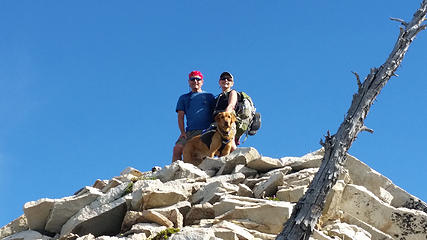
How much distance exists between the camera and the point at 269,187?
1669 cm

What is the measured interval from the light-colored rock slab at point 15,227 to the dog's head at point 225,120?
235 inches

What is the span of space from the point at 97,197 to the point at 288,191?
4.87 m

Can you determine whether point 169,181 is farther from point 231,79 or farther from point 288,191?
point 231,79

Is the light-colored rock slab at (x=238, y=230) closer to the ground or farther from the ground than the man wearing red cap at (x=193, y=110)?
closer to the ground

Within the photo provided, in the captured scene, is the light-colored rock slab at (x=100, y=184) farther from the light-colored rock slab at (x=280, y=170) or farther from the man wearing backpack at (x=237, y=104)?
the light-colored rock slab at (x=280, y=170)

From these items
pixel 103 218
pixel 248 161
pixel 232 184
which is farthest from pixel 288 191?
pixel 103 218

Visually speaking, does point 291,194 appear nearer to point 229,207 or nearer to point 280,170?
point 229,207

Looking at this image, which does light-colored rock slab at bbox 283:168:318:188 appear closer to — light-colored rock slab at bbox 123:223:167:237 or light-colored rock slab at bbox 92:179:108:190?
light-colored rock slab at bbox 123:223:167:237

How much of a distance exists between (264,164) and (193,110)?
151 inches

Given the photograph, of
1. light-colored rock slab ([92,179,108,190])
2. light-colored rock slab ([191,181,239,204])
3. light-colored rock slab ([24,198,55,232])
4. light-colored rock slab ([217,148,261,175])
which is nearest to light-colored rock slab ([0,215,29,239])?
light-colored rock slab ([24,198,55,232])

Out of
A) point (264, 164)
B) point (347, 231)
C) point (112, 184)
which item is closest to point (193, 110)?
point (112, 184)

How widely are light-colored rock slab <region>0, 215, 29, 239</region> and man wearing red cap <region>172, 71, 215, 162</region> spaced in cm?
519

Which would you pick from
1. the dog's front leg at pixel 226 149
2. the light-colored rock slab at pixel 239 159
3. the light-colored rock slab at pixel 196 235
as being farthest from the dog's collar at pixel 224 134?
the light-colored rock slab at pixel 196 235

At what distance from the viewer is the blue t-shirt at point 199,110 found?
21.7 metres
